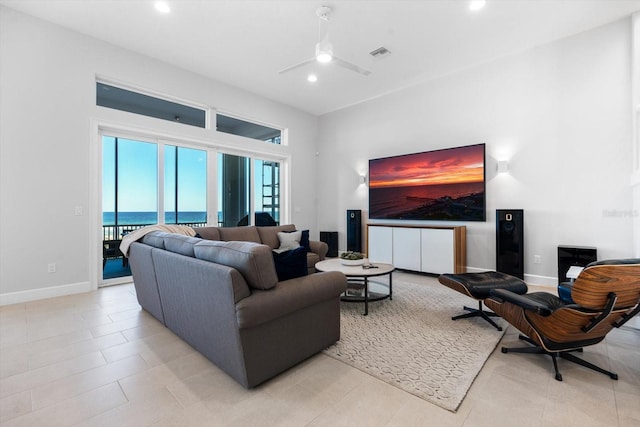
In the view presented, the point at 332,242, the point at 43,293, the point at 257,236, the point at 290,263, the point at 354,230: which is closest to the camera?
the point at 290,263

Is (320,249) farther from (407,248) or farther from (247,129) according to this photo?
(247,129)

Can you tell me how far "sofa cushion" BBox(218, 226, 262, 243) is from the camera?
13.8 ft

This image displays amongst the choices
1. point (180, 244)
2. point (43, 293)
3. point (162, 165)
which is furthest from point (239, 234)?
point (43, 293)

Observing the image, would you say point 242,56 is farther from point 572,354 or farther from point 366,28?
point 572,354

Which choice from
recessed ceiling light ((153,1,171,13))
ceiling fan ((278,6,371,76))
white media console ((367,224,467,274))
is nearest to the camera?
ceiling fan ((278,6,371,76))

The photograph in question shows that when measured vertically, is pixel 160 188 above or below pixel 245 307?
above

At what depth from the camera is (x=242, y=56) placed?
4.32 m

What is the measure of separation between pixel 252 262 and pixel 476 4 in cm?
354

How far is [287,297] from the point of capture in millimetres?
1803

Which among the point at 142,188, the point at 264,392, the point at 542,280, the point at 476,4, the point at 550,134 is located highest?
the point at 476,4

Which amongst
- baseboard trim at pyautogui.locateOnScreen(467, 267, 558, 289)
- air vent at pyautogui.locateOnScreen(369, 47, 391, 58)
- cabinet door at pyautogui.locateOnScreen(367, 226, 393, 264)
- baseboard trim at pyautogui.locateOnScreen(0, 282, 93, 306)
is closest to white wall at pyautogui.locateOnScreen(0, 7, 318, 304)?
baseboard trim at pyautogui.locateOnScreen(0, 282, 93, 306)

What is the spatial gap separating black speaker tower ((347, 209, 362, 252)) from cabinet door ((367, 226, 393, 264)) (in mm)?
554

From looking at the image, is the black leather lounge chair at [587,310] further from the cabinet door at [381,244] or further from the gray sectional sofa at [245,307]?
the cabinet door at [381,244]

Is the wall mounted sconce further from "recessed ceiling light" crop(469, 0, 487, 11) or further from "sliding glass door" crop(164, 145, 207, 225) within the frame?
"sliding glass door" crop(164, 145, 207, 225)
